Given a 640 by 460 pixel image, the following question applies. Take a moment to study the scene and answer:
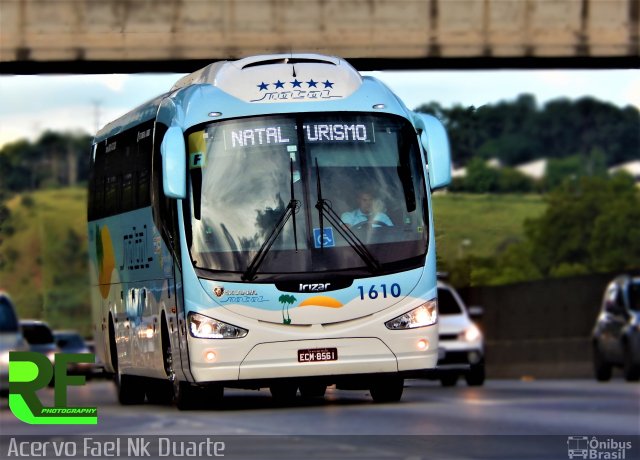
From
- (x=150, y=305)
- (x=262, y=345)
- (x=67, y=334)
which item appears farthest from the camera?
(x=67, y=334)

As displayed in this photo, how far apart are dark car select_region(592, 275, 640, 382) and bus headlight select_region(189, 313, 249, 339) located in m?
23.1

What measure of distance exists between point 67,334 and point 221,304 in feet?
15.6

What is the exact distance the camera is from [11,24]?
27.5m

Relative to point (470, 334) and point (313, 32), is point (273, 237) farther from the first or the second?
point (313, 32)

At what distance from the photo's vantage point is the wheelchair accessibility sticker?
1131 centimetres

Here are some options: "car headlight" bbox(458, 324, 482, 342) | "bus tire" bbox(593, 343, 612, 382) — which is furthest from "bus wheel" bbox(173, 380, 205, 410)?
"bus tire" bbox(593, 343, 612, 382)

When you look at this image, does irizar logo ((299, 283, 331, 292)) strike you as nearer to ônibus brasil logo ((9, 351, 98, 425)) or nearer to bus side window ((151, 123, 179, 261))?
bus side window ((151, 123, 179, 261))

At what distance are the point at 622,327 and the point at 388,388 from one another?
23.8m

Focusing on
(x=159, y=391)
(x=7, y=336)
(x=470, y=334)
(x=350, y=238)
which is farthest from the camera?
(x=470, y=334)

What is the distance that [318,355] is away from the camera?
429 inches

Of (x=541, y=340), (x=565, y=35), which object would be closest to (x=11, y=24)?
(x=565, y=35)

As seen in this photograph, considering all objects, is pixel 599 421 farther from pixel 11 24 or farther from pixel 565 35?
pixel 11 24

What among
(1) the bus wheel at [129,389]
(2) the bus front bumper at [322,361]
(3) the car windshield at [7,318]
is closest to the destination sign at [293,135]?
(2) the bus front bumper at [322,361]

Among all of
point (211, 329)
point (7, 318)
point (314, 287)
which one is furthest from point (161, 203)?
point (7, 318)
